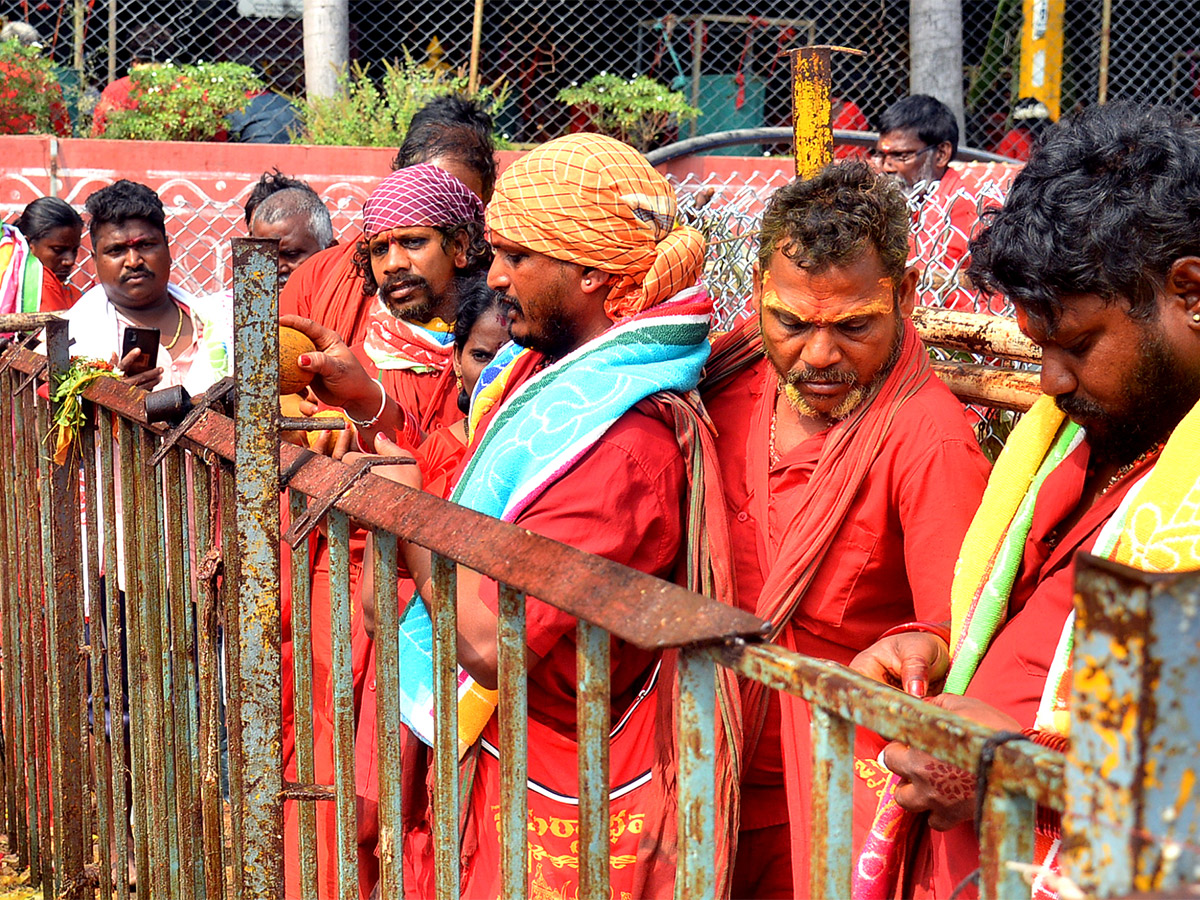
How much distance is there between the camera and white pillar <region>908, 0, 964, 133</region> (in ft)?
32.4

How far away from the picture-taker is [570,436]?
1.96 m

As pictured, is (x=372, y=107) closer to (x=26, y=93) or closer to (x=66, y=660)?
(x=26, y=93)

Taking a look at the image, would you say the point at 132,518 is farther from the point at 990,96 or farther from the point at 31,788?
the point at 990,96

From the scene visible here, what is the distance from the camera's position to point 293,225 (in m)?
5.01

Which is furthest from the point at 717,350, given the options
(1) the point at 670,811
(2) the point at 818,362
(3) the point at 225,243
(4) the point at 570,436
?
(3) the point at 225,243

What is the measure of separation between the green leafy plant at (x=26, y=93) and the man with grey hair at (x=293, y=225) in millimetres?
4010

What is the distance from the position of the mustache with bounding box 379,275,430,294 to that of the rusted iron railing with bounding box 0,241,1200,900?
0.96 meters

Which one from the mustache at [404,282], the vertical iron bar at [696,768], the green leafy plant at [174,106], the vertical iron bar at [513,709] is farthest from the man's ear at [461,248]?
the green leafy plant at [174,106]

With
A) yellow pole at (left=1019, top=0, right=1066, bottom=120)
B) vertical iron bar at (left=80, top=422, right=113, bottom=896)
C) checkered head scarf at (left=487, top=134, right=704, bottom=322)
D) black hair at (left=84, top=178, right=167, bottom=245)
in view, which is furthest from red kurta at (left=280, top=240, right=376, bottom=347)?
yellow pole at (left=1019, top=0, right=1066, bottom=120)

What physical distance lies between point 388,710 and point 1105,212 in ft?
3.67

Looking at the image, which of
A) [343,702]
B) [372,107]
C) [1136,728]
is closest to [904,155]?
[372,107]

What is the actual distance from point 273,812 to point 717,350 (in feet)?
3.94

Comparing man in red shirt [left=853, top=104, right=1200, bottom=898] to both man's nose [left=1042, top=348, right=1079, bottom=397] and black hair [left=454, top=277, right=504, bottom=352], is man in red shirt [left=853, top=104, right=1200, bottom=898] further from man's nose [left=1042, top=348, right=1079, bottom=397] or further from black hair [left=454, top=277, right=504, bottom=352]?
black hair [left=454, top=277, right=504, bottom=352]

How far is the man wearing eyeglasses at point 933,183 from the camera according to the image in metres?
4.77
